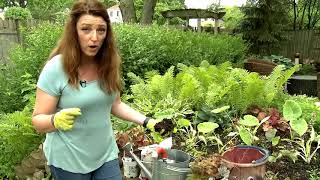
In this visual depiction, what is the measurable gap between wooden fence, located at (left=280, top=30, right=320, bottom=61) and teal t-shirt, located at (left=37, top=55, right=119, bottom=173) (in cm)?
1686

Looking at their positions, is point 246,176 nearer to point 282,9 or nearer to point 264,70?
point 264,70

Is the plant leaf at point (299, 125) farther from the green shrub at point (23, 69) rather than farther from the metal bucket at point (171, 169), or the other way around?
the green shrub at point (23, 69)

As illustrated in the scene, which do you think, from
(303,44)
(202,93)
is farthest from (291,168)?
(303,44)

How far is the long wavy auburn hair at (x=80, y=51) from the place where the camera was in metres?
2.39

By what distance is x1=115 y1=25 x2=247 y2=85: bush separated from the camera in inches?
269

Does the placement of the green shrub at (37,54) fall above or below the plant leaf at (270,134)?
above

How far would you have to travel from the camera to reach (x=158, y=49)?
723 centimetres

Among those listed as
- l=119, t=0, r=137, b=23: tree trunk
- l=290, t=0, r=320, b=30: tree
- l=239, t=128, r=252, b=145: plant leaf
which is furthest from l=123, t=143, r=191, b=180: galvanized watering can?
l=290, t=0, r=320, b=30: tree

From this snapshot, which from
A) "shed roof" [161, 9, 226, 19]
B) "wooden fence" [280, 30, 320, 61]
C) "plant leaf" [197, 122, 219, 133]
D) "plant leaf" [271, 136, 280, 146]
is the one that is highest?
"shed roof" [161, 9, 226, 19]

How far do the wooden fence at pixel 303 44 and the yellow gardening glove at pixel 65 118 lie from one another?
17.2m

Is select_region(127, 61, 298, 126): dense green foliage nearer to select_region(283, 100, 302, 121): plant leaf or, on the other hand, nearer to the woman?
select_region(283, 100, 302, 121): plant leaf

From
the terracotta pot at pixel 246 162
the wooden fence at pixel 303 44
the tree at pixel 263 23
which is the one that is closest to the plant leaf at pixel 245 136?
the terracotta pot at pixel 246 162

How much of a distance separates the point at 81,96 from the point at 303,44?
57.8ft

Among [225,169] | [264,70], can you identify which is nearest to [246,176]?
[225,169]
